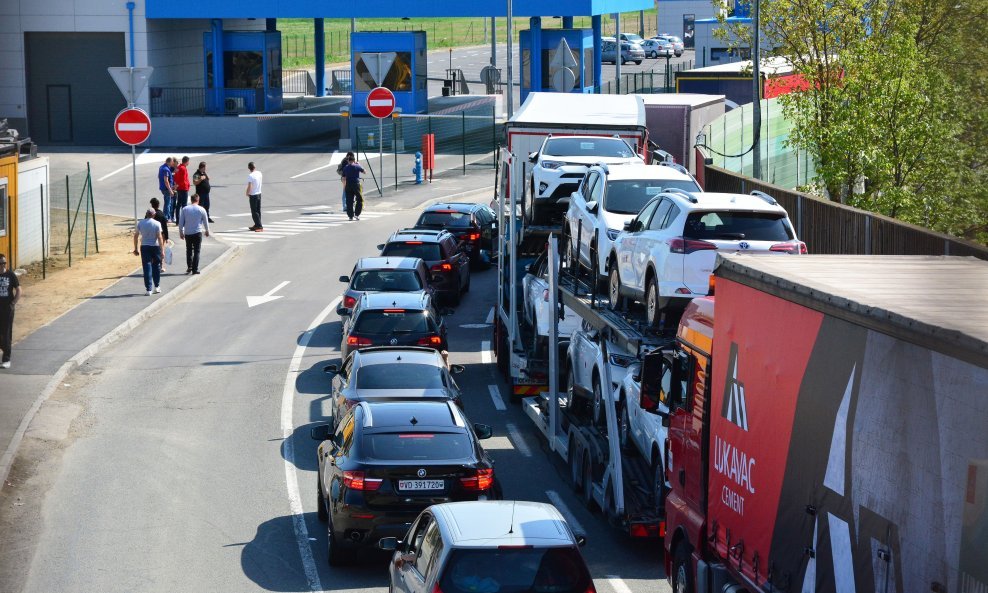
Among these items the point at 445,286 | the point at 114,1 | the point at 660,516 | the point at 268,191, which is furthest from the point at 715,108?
the point at 114,1

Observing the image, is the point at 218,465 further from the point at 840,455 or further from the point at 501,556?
the point at 840,455

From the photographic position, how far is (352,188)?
122 ft

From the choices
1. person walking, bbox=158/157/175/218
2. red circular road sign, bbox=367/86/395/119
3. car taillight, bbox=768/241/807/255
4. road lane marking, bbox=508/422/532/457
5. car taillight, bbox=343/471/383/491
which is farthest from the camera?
red circular road sign, bbox=367/86/395/119

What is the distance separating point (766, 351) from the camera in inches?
341

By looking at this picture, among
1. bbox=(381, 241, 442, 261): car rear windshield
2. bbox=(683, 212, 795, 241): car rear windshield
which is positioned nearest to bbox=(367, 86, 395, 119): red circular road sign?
bbox=(381, 241, 442, 261): car rear windshield

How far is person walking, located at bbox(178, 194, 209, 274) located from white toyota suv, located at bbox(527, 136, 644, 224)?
10.2 metres

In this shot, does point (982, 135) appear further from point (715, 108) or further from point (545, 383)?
point (715, 108)

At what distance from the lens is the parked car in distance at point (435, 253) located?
26312 mm

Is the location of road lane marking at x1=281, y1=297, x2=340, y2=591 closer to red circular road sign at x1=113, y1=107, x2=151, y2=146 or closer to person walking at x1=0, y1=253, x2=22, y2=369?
person walking at x1=0, y1=253, x2=22, y2=369

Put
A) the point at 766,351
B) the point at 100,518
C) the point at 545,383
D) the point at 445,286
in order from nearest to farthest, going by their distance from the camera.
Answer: the point at 766,351 < the point at 100,518 < the point at 545,383 < the point at 445,286

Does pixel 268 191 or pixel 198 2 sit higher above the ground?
pixel 198 2

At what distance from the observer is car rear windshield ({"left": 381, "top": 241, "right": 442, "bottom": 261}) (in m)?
26.2

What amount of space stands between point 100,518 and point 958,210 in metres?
14.4

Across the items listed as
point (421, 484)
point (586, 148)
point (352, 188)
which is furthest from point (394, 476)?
point (352, 188)
